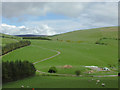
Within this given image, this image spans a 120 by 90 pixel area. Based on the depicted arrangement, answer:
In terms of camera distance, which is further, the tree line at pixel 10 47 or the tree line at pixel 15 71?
the tree line at pixel 10 47

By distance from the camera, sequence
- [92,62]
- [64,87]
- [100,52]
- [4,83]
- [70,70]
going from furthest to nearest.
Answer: [100,52] < [92,62] < [70,70] < [4,83] < [64,87]

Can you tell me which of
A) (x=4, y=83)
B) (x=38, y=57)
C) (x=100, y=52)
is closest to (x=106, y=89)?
(x=4, y=83)

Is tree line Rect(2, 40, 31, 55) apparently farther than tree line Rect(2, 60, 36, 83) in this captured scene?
Yes

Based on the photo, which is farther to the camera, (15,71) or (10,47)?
(10,47)

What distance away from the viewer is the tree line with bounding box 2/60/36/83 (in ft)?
129

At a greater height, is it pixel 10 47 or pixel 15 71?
pixel 10 47

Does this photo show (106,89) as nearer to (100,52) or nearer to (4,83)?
(4,83)

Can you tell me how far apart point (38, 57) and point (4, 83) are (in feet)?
192

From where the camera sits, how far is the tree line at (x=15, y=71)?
3947cm

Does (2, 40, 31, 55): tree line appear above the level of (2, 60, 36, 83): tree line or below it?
above

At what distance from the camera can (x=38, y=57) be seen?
97562 millimetres

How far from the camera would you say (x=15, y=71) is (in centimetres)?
4159

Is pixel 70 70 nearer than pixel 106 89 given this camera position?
No

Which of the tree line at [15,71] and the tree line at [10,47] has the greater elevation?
the tree line at [10,47]
